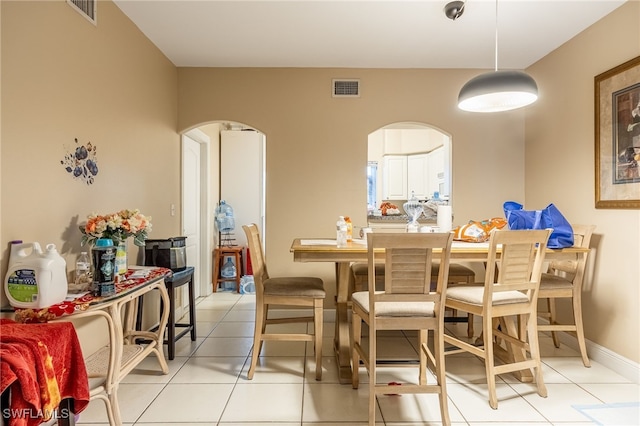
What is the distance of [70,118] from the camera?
2.17 metres

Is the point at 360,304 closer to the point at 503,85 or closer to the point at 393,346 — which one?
the point at 393,346

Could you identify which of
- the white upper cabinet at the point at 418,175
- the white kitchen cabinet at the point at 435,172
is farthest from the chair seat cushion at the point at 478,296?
the white upper cabinet at the point at 418,175

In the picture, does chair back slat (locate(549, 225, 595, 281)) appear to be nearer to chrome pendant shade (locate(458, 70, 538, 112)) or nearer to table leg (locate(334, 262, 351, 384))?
chrome pendant shade (locate(458, 70, 538, 112))

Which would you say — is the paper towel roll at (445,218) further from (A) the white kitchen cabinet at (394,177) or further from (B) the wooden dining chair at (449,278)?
(A) the white kitchen cabinet at (394,177)

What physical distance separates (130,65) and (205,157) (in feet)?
5.98

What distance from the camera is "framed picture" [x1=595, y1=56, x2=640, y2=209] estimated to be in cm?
249

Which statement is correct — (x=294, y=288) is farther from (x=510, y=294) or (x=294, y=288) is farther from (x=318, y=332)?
(x=510, y=294)

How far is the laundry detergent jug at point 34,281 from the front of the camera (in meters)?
1.59

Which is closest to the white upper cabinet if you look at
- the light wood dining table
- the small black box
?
the light wood dining table

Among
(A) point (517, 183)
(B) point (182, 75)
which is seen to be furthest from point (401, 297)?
(B) point (182, 75)

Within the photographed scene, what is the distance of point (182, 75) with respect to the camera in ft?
12.7

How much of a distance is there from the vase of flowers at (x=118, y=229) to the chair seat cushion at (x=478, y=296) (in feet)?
6.83

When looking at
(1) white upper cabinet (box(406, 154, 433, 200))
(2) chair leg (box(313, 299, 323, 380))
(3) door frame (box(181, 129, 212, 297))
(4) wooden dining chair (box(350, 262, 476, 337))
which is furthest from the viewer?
(1) white upper cabinet (box(406, 154, 433, 200))

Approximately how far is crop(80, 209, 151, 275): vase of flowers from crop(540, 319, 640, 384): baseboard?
3445 mm
